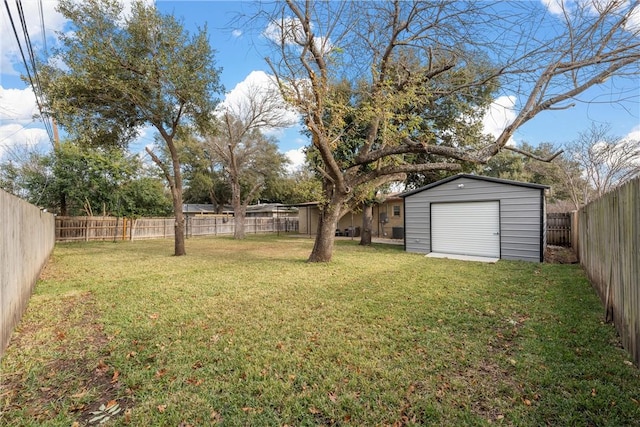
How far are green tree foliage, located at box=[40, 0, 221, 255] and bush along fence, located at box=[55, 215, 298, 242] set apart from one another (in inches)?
276

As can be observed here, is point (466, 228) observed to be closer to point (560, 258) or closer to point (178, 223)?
point (560, 258)

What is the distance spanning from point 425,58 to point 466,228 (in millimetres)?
5538

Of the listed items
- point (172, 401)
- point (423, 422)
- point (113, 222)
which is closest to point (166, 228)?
point (113, 222)

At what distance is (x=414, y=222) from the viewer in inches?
446

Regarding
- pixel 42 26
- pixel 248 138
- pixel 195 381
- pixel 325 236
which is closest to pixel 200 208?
pixel 248 138

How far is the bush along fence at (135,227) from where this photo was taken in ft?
48.0

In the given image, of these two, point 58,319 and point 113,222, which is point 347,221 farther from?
point 58,319

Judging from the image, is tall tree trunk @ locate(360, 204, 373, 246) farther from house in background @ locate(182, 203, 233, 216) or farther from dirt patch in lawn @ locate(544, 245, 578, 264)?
house in background @ locate(182, 203, 233, 216)

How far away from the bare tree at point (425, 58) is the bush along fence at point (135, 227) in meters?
12.8

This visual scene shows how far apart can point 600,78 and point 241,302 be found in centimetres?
714

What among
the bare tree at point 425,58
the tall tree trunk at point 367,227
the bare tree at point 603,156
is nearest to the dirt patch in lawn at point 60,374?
the bare tree at point 425,58

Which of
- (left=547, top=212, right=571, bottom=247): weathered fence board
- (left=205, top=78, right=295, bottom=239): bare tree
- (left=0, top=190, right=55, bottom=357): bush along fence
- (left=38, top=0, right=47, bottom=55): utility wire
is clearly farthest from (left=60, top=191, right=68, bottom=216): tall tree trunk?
(left=547, top=212, right=571, bottom=247): weathered fence board

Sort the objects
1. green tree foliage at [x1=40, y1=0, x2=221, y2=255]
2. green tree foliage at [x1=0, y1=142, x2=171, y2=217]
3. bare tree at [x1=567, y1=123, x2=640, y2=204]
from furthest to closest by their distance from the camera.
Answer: green tree foliage at [x1=0, y1=142, x2=171, y2=217]
bare tree at [x1=567, y1=123, x2=640, y2=204]
green tree foliage at [x1=40, y1=0, x2=221, y2=255]

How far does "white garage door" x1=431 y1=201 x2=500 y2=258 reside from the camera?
31.9ft
